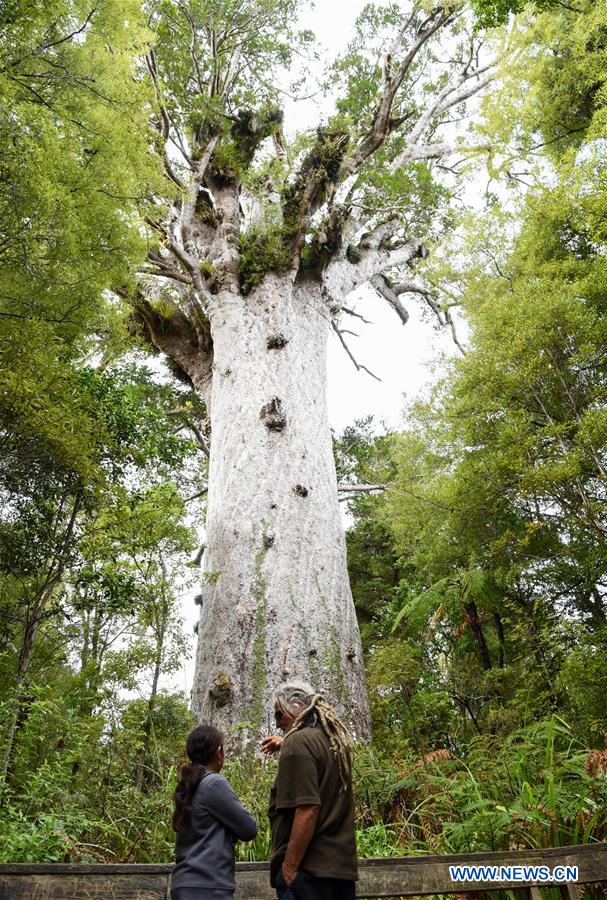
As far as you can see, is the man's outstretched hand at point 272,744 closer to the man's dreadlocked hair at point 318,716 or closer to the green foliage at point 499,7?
the man's dreadlocked hair at point 318,716

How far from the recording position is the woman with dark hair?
1.86 m

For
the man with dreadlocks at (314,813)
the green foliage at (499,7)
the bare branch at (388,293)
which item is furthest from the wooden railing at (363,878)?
the bare branch at (388,293)

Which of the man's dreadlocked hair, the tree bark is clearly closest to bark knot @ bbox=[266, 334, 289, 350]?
the tree bark

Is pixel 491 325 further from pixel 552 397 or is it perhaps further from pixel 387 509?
pixel 387 509

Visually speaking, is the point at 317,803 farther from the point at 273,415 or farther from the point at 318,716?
the point at 273,415

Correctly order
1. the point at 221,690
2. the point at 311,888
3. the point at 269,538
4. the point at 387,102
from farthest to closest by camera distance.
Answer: the point at 387,102 → the point at 269,538 → the point at 221,690 → the point at 311,888

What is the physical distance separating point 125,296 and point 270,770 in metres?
5.88

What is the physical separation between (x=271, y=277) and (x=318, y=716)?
6319mm

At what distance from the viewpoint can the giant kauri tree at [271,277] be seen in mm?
4777

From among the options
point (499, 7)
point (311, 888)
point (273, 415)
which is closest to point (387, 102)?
point (499, 7)

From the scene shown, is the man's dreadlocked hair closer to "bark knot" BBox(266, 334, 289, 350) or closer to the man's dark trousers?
the man's dark trousers

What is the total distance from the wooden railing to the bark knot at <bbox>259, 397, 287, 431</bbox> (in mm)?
4073

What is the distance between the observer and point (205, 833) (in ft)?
6.32

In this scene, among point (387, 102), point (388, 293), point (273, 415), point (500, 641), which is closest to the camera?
point (273, 415)
